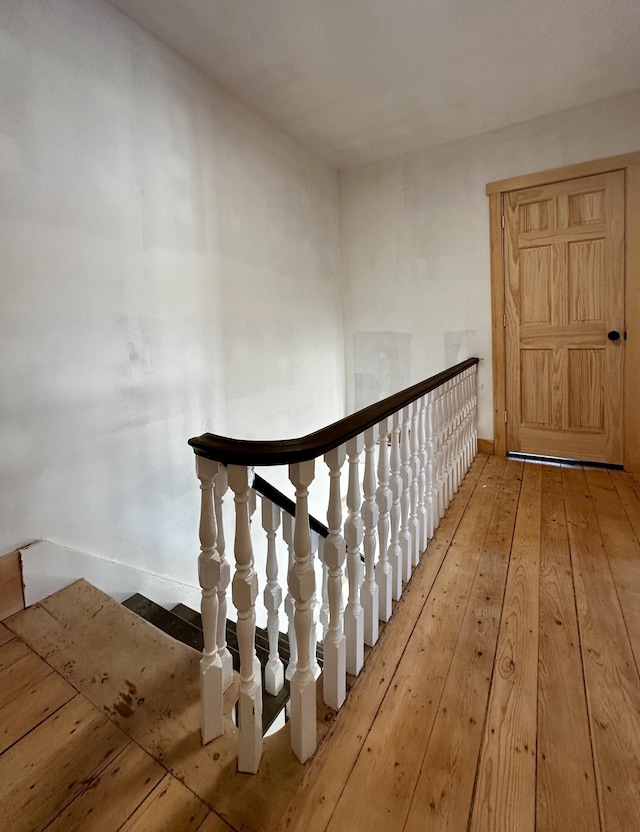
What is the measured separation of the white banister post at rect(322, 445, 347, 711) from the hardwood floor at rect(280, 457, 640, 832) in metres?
0.07

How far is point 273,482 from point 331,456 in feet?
6.20

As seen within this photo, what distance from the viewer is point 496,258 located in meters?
Answer: 3.15

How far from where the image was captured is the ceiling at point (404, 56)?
6.28ft

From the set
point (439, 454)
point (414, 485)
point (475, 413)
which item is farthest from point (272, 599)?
point (475, 413)

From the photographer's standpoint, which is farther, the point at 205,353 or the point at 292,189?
the point at 292,189

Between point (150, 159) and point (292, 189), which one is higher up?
point (292, 189)

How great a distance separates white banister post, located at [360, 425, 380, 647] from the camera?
131 cm

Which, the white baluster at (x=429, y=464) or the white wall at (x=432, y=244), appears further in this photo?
the white wall at (x=432, y=244)

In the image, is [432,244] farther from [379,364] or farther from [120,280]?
[120,280]

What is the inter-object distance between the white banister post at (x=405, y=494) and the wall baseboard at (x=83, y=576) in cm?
120

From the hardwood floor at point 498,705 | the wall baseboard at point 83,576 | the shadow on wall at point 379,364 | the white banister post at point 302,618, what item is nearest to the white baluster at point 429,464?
the hardwood floor at point 498,705

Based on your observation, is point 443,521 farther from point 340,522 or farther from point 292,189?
point 292,189

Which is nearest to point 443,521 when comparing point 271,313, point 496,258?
point 271,313

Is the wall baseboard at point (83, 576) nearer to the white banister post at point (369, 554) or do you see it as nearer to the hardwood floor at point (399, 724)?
the hardwood floor at point (399, 724)
